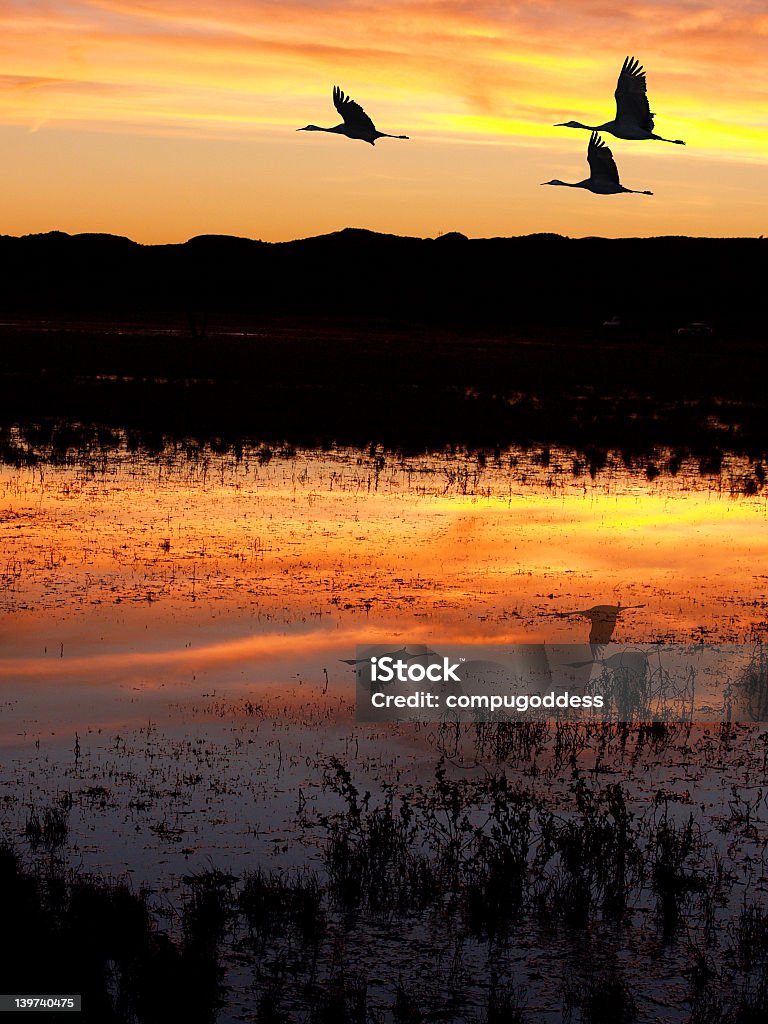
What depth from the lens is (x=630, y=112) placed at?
15.1 m

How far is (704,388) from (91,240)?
521ft

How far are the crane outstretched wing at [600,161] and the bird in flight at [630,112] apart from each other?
1.26m

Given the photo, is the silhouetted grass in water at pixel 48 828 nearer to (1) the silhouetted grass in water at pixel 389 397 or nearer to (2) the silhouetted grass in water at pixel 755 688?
(2) the silhouetted grass in water at pixel 755 688

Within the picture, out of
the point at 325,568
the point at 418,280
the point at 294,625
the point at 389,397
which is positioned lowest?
the point at 294,625

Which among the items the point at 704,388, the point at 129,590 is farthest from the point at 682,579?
the point at 704,388

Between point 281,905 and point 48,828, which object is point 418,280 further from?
point 281,905

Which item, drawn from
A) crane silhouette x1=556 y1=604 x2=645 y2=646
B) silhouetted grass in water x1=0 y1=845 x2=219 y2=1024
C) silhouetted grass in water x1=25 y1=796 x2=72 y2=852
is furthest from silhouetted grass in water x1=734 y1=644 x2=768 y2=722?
silhouetted grass in water x1=0 y1=845 x2=219 y2=1024

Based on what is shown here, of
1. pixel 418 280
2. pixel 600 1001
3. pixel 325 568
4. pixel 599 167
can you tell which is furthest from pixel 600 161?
pixel 418 280

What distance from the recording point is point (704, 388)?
43.2m

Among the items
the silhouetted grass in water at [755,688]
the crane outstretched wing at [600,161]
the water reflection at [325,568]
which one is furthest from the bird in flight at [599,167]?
the silhouetted grass in water at [755,688]

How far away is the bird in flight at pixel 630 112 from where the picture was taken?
15.0 m

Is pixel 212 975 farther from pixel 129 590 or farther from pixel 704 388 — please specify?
pixel 704 388

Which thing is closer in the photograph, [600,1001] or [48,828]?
[600,1001]

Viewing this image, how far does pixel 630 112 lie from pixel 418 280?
447 feet
